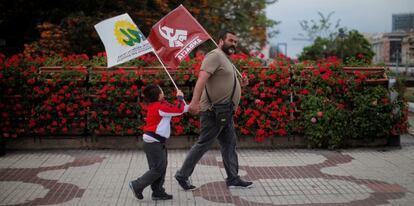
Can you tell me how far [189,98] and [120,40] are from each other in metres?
2.25

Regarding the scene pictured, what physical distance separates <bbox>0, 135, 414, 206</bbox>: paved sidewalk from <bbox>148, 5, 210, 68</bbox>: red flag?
158 cm

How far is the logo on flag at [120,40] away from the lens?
6.77 meters

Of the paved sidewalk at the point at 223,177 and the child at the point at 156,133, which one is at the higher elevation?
the child at the point at 156,133

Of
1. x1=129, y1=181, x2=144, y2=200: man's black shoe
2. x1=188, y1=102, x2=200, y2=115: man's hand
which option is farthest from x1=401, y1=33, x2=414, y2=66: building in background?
x1=129, y1=181, x2=144, y2=200: man's black shoe

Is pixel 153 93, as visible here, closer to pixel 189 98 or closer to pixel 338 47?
pixel 189 98

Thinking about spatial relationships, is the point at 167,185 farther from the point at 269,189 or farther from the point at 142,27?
the point at 142,27

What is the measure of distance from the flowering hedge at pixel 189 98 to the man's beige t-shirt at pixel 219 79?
95.9 inches

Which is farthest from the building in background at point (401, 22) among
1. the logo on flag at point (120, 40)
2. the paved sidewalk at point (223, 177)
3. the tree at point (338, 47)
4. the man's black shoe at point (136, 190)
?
the man's black shoe at point (136, 190)

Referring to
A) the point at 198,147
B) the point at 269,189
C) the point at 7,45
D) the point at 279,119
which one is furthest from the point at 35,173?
the point at 7,45

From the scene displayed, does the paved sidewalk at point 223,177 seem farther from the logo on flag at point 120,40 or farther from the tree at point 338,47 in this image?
the tree at point 338,47

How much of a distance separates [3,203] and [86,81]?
3.21 m

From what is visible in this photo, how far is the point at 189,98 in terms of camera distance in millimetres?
8758

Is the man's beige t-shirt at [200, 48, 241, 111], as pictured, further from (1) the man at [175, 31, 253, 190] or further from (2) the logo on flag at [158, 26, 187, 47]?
(2) the logo on flag at [158, 26, 187, 47]

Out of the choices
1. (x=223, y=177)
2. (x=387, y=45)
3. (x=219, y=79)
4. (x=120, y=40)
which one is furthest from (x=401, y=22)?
(x=219, y=79)
